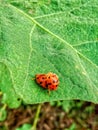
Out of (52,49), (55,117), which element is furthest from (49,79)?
(55,117)

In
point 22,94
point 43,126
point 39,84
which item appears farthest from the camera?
point 43,126

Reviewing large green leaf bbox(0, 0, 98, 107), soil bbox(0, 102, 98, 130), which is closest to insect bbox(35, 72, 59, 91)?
large green leaf bbox(0, 0, 98, 107)

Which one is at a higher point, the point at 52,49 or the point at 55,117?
the point at 52,49

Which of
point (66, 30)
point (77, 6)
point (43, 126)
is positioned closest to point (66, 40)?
point (66, 30)

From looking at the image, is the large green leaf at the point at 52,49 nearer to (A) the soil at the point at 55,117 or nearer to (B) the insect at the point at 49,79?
(B) the insect at the point at 49,79

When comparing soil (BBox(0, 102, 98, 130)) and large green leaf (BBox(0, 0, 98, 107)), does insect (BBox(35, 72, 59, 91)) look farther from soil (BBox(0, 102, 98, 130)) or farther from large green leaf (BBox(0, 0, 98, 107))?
soil (BBox(0, 102, 98, 130))

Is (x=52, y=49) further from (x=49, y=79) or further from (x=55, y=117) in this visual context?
(x=55, y=117)

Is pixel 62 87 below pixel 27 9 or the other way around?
below

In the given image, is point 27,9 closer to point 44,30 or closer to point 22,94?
point 44,30
